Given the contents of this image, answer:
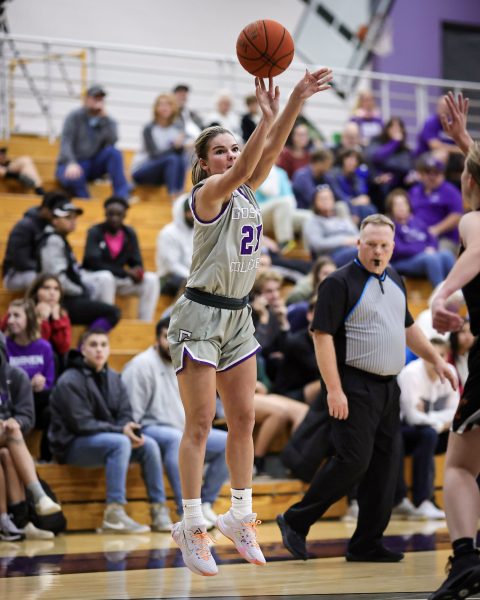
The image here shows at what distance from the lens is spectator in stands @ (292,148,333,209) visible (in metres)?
11.0

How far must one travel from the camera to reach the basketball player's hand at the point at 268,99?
414 centimetres

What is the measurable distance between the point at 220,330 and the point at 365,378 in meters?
1.29

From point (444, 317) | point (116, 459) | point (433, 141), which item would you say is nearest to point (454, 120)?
point (444, 317)

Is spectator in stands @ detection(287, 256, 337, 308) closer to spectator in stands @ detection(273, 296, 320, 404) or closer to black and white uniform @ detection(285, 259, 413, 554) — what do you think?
spectator in stands @ detection(273, 296, 320, 404)

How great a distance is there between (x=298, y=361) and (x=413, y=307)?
6.92ft

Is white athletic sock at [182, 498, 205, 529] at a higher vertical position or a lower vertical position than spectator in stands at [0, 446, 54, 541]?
higher

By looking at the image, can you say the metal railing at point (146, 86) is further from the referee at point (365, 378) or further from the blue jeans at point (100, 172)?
the referee at point (365, 378)

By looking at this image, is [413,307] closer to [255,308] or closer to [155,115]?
[255,308]

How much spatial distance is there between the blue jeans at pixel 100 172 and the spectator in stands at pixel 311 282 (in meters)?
2.29

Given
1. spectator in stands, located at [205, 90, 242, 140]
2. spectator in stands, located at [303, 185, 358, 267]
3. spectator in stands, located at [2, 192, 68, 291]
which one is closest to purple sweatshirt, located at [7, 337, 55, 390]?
spectator in stands, located at [2, 192, 68, 291]

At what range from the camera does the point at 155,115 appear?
A: 11195 mm

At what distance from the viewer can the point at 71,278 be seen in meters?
8.41

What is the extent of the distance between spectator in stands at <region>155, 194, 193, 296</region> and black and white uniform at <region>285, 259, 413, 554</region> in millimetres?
3908

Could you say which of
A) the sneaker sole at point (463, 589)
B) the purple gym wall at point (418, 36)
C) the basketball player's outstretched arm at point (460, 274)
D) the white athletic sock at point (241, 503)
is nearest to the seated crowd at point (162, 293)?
the basketball player's outstretched arm at point (460, 274)
